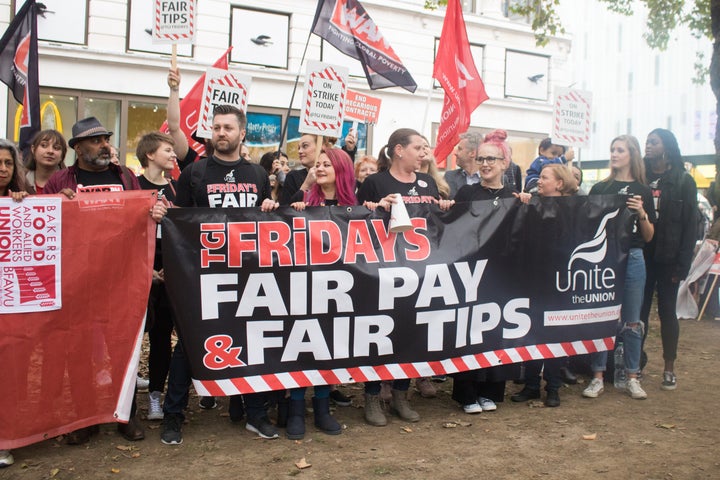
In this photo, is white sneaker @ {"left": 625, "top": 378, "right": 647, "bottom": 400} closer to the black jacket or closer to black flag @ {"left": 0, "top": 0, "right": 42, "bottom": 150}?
the black jacket

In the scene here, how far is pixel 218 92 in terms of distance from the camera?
8.67 m

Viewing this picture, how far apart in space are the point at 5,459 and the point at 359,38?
580 cm

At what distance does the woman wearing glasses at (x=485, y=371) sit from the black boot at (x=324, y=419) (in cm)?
110

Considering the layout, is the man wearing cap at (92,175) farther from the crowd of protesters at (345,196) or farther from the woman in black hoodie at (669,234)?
the woman in black hoodie at (669,234)

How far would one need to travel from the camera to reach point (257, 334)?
4918mm

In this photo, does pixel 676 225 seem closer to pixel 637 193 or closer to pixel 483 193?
pixel 637 193

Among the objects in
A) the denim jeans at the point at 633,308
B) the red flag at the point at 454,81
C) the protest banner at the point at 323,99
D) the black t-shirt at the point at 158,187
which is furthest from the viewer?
the red flag at the point at 454,81

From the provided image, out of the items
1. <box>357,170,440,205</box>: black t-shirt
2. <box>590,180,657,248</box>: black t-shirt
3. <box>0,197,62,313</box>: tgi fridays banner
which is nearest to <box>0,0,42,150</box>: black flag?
<box>0,197,62,313</box>: tgi fridays banner

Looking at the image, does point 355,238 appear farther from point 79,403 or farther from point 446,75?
point 446,75

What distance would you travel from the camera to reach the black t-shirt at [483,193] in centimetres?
587

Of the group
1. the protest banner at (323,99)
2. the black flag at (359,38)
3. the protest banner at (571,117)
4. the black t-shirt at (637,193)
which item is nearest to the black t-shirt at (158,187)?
the protest banner at (323,99)

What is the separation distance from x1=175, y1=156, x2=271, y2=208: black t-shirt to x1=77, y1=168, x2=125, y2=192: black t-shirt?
437 mm

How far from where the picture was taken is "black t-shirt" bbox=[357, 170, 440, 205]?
18.0 ft

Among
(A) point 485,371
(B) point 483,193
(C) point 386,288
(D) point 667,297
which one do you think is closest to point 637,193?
(D) point 667,297
